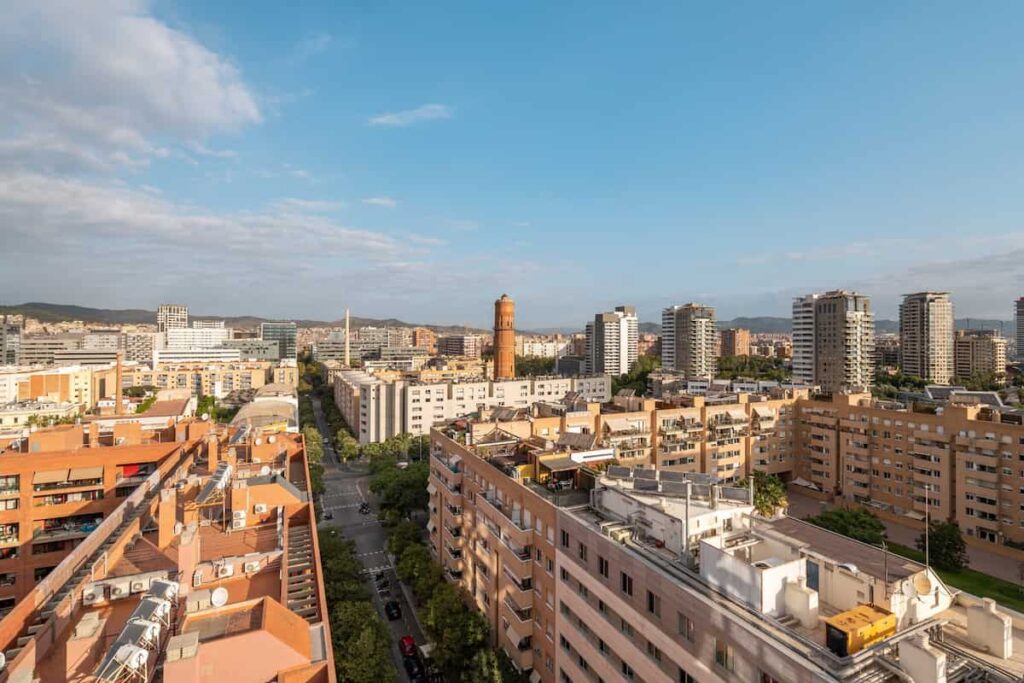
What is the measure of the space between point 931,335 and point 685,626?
455 feet

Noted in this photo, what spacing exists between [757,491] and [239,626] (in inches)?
1340

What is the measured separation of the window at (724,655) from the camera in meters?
12.2

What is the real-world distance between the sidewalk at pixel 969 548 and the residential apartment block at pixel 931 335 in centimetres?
9377

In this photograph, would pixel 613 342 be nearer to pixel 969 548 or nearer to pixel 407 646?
pixel 969 548

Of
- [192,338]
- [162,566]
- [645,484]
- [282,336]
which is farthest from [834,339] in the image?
[192,338]

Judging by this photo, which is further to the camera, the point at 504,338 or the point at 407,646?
the point at 504,338

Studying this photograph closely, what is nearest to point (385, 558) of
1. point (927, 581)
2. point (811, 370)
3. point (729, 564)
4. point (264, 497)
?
point (264, 497)

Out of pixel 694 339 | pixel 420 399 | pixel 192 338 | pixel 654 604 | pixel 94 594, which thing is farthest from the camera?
pixel 192 338

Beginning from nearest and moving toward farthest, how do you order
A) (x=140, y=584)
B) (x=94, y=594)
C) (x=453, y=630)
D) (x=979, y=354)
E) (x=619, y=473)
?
(x=94, y=594), (x=140, y=584), (x=619, y=473), (x=453, y=630), (x=979, y=354)

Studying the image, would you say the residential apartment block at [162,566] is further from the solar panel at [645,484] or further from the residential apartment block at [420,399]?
the residential apartment block at [420,399]

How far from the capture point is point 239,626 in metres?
11.7

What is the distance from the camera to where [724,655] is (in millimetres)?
12422

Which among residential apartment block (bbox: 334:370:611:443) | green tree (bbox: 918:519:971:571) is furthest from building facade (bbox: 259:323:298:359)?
green tree (bbox: 918:519:971:571)

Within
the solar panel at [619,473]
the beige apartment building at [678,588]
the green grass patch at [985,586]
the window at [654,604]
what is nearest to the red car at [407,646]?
the beige apartment building at [678,588]
